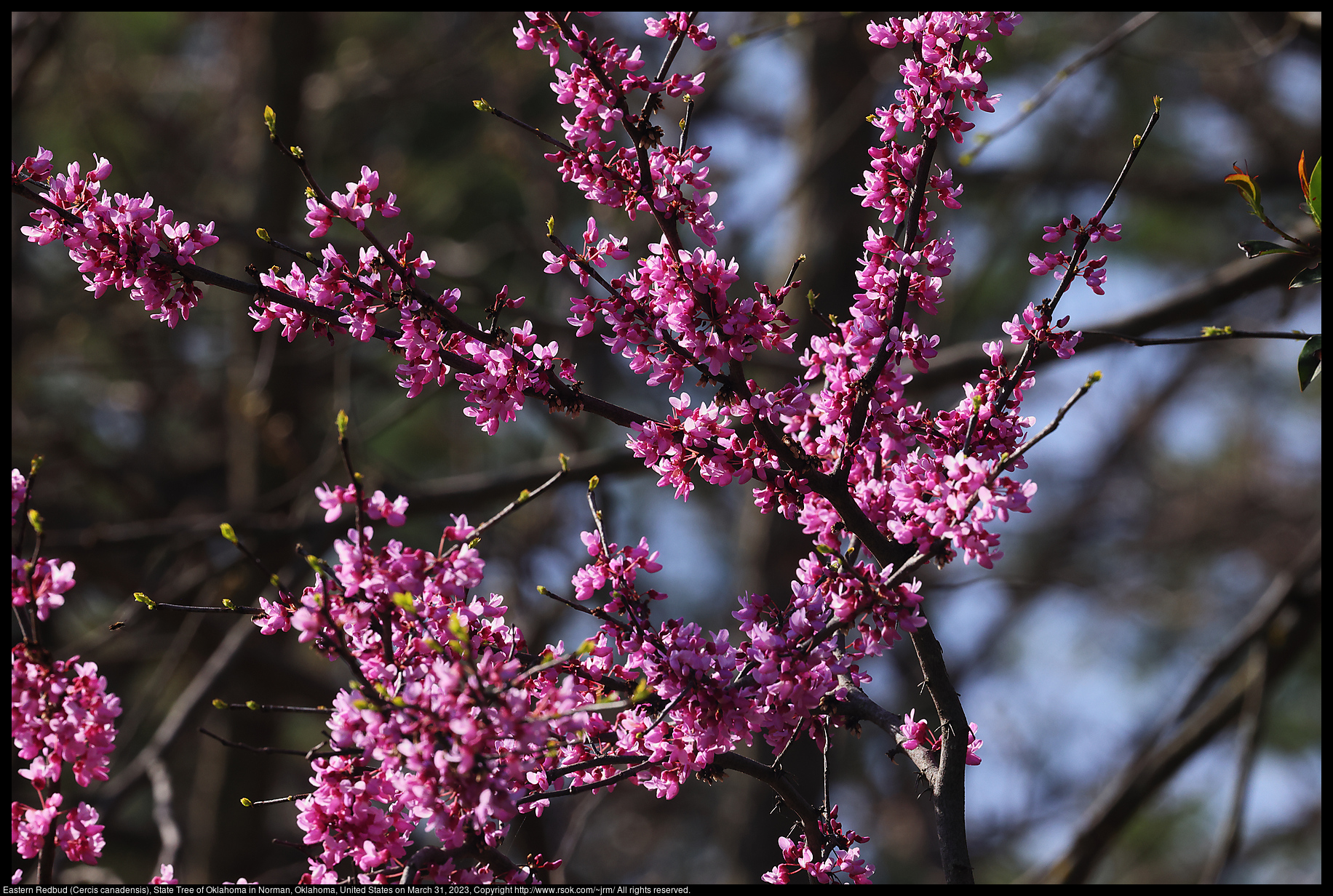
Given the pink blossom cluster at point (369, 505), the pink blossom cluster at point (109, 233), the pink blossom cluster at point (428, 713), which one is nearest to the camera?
the pink blossom cluster at point (428, 713)

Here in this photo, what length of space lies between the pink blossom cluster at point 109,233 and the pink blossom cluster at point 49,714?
1.34 feet

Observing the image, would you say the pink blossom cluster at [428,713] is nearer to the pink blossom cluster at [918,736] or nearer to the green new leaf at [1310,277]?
the pink blossom cluster at [918,736]

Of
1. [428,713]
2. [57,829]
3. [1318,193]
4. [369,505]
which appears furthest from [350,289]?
[1318,193]

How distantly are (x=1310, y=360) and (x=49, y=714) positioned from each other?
2501mm

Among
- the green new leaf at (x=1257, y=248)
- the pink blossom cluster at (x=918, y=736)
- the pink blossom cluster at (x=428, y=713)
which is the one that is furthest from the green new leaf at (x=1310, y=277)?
the pink blossom cluster at (x=428, y=713)

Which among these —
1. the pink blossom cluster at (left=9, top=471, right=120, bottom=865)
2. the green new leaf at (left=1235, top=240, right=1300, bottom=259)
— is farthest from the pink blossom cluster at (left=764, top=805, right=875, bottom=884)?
the green new leaf at (left=1235, top=240, right=1300, bottom=259)

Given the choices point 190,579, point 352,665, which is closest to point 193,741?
point 190,579

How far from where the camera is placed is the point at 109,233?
1812 mm

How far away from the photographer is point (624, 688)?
182cm

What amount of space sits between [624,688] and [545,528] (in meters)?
5.39

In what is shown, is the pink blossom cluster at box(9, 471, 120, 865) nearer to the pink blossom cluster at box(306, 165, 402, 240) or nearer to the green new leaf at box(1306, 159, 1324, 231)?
the pink blossom cluster at box(306, 165, 402, 240)

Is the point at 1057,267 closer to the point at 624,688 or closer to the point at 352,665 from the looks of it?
the point at 624,688

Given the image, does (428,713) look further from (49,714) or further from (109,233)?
(109,233)

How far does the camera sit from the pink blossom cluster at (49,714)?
176cm
